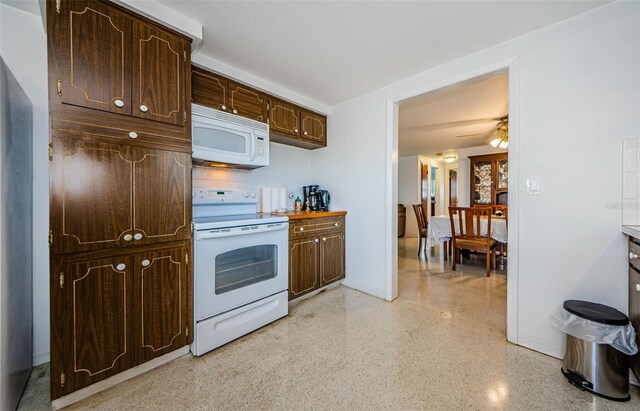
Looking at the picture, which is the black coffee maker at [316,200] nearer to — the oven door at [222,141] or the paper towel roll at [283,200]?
the paper towel roll at [283,200]

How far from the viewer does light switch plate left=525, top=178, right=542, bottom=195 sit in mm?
1793

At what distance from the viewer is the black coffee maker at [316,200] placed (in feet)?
10.6

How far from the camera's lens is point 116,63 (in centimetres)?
146

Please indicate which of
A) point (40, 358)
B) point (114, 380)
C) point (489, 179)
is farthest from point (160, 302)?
point (489, 179)

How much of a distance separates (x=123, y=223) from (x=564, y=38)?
3141 mm

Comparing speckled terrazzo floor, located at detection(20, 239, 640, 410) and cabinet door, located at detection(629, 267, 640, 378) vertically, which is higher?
cabinet door, located at detection(629, 267, 640, 378)

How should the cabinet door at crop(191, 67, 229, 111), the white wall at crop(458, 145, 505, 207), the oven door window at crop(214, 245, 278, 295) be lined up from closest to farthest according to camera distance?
1. the oven door window at crop(214, 245, 278, 295)
2. the cabinet door at crop(191, 67, 229, 111)
3. the white wall at crop(458, 145, 505, 207)

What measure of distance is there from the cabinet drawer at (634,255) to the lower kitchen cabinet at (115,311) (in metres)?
2.73

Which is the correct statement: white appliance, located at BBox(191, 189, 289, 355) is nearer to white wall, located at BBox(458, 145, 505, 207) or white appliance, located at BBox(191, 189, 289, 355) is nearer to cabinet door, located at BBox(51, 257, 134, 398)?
cabinet door, located at BBox(51, 257, 134, 398)

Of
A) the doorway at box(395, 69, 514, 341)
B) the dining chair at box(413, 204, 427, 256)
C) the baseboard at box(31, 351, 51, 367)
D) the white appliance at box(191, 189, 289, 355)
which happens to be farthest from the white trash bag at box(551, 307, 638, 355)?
the baseboard at box(31, 351, 51, 367)

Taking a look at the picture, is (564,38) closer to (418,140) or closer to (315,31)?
(315,31)

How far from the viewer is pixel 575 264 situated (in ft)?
5.49

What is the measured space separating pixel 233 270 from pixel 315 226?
1.05 m

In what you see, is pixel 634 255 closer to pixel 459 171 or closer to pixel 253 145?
pixel 253 145
